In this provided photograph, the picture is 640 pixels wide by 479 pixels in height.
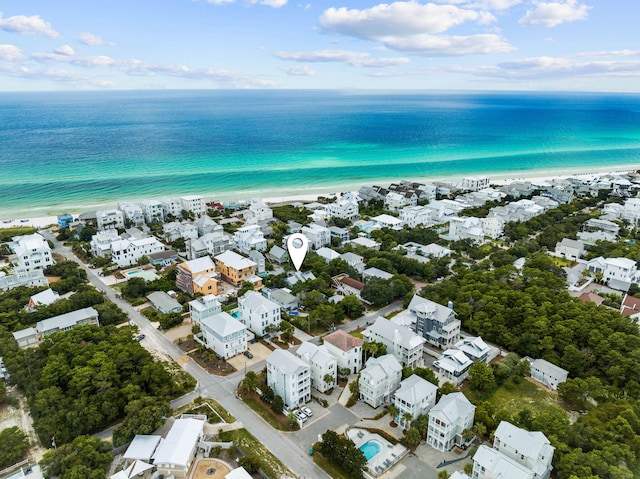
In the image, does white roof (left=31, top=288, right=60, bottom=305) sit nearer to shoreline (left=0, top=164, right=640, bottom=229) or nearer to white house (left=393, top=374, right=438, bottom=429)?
shoreline (left=0, top=164, right=640, bottom=229)

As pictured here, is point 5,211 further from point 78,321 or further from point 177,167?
point 78,321

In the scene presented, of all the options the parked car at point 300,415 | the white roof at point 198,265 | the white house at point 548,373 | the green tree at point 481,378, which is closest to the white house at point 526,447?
the green tree at point 481,378

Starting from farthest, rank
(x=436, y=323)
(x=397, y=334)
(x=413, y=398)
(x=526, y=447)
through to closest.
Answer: (x=436, y=323)
(x=397, y=334)
(x=413, y=398)
(x=526, y=447)

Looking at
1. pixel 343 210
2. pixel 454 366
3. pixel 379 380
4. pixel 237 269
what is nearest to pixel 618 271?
pixel 454 366

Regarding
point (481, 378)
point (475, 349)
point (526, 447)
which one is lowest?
point (481, 378)

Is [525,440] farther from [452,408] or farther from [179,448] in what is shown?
[179,448]

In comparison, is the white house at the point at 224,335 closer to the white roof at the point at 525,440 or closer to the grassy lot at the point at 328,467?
the grassy lot at the point at 328,467
